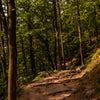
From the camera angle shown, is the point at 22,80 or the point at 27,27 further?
the point at 27,27

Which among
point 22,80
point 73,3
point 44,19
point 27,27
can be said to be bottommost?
point 22,80

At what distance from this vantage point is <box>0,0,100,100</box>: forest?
4818mm

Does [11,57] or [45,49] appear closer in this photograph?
[11,57]

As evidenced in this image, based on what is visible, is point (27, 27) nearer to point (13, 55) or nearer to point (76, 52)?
point (13, 55)

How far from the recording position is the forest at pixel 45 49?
4818 millimetres

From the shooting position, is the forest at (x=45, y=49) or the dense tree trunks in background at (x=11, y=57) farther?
the forest at (x=45, y=49)

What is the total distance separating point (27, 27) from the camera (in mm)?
14492

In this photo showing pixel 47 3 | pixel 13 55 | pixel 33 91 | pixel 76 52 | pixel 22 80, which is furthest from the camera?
pixel 76 52

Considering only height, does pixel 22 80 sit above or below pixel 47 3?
below

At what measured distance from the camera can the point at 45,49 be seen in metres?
17.5

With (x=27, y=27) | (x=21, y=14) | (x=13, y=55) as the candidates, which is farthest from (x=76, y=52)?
(x=13, y=55)

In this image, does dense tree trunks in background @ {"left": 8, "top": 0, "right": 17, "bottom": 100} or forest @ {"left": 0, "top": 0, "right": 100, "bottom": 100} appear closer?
dense tree trunks in background @ {"left": 8, "top": 0, "right": 17, "bottom": 100}

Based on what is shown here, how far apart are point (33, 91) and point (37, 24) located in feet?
34.9

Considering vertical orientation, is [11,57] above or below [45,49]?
above
